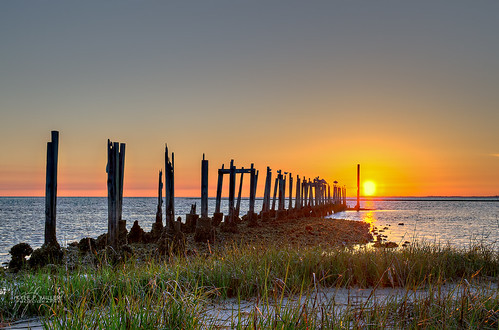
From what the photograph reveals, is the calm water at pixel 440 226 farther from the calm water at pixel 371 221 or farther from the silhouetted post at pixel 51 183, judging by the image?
the silhouetted post at pixel 51 183

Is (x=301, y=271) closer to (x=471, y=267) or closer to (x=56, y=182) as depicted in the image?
(x=471, y=267)

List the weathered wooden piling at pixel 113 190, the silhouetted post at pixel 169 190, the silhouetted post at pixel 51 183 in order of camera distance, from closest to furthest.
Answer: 1. the silhouetted post at pixel 51 183
2. the weathered wooden piling at pixel 113 190
3. the silhouetted post at pixel 169 190

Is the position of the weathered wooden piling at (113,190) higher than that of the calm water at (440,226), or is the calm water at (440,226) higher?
the weathered wooden piling at (113,190)

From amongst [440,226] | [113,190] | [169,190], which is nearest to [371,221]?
[440,226]

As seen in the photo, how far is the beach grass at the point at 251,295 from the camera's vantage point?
348 cm

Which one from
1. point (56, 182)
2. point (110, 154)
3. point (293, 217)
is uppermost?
point (110, 154)

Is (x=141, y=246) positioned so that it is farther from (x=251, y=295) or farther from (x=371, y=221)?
(x=371, y=221)

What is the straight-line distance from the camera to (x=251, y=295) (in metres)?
5.50

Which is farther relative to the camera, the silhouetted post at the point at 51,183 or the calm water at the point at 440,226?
the calm water at the point at 440,226

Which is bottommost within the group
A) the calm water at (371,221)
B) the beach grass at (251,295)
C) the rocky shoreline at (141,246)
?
the calm water at (371,221)

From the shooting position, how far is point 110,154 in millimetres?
14102

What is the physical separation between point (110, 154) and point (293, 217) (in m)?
23.3

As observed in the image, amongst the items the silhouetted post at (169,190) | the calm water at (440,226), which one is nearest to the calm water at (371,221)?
the calm water at (440,226)

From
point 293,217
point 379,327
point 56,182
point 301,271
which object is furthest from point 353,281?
point 293,217
